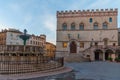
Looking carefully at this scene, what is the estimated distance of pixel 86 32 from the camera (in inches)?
2095

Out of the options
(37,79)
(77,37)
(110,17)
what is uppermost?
(110,17)

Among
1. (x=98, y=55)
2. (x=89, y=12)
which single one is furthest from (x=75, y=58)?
(x=89, y=12)

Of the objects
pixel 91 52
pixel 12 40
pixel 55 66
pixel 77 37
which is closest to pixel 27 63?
pixel 55 66

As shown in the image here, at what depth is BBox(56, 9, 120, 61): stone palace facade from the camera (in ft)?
166

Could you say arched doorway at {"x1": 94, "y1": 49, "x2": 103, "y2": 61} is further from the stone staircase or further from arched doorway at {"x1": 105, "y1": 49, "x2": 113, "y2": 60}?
the stone staircase

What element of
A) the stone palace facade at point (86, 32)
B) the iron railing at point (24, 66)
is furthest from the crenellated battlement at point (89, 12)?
the iron railing at point (24, 66)

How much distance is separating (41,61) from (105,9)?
36.8m

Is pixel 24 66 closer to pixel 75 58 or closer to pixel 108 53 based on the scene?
pixel 75 58

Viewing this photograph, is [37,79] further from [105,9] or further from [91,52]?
[105,9]

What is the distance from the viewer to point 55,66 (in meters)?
20.7

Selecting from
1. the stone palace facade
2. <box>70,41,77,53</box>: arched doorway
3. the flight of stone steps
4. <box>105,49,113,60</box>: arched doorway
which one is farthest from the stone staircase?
the flight of stone steps

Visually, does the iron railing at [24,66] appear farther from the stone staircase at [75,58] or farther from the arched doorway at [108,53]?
the arched doorway at [108,53]

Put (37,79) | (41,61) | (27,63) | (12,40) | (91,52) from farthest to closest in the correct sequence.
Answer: (12,40) < (91,52) < (41,61) < (27,63) < (37,79)

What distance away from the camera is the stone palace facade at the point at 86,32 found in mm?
50688
